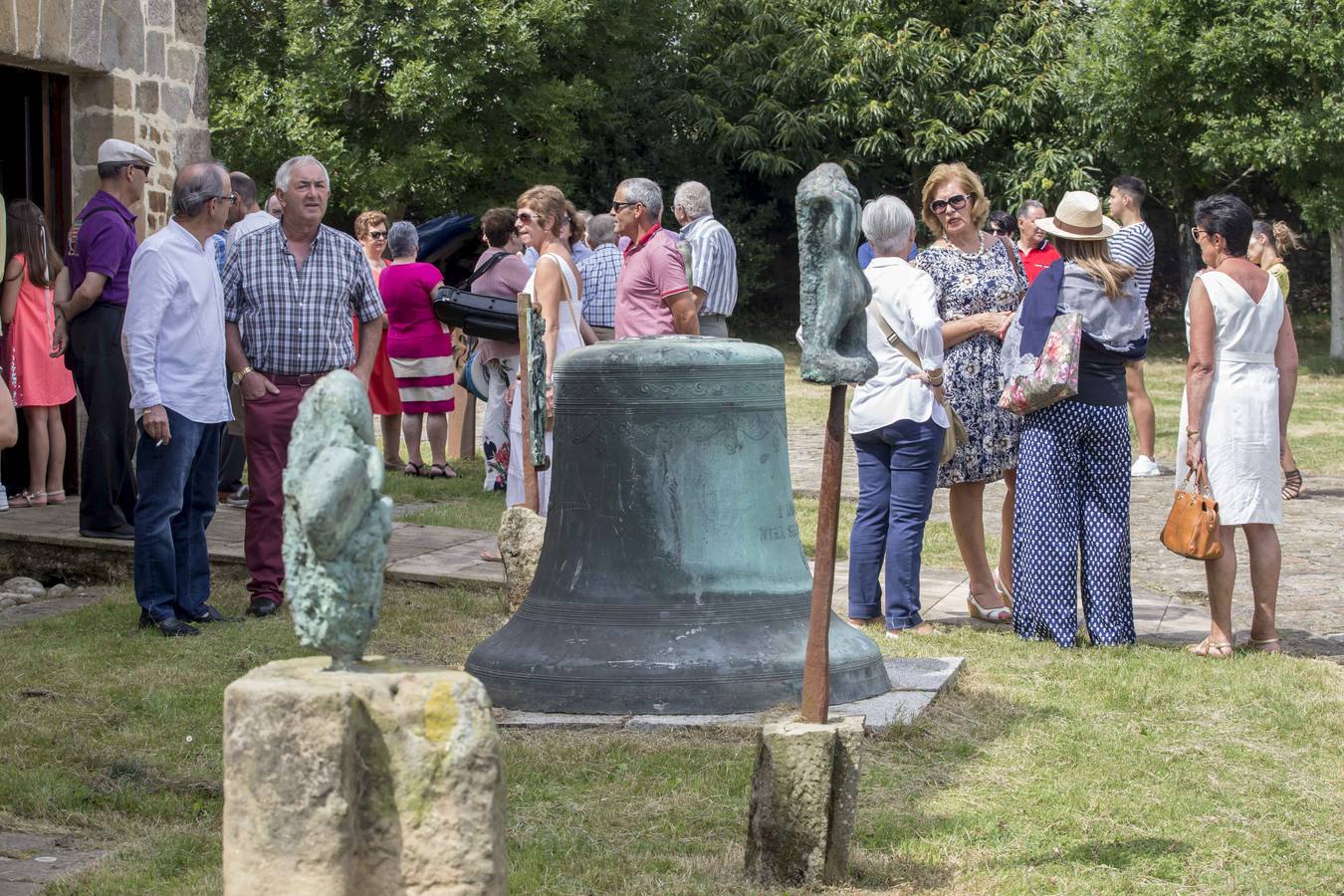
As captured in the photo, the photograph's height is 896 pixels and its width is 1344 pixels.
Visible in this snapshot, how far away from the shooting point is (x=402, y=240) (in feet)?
38.5

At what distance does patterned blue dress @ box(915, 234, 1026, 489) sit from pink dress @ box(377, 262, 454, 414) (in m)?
5.27

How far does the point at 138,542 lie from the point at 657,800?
2.97m

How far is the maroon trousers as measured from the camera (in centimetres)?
686

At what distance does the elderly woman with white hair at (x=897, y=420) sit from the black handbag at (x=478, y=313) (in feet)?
10.5

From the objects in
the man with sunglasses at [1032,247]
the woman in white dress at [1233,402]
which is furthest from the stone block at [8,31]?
the man with sunglasses at [1032,247]

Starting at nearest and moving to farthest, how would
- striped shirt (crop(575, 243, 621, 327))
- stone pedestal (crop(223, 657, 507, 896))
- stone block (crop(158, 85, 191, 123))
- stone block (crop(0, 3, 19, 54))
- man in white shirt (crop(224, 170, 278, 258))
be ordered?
1. stone pedestal (crop(223, 657, 507, 896))
2. stone block (crop(0, 3, 19, 54))
3. man in white shirt (crop(224, 170, 278, 258))
4. stone block (crop(158, 85, 191, 123))
5. striped shirt (crop(575, 243, 621, 327))

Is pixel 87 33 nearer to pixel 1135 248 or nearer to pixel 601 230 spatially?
pixel 601 230

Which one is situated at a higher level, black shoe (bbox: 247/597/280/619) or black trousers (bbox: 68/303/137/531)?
black trousers (bbox: 68/303/137/531)

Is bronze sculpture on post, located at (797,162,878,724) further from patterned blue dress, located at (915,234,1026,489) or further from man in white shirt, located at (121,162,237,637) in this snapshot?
Answer: man in white shirt, located at (121,162,237,637)

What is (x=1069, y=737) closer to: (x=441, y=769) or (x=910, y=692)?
(x=910, y=692)

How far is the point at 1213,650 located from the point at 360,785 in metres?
4.52

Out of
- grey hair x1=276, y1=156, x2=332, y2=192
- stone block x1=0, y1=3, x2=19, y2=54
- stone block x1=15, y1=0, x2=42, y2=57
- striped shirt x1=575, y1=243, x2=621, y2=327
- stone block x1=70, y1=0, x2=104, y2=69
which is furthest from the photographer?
striped shirt x1=575, y1=243, x2=621, y2=327

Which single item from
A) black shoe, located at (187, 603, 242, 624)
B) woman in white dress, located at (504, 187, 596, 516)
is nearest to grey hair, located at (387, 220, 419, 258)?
woman in white dress, located at (504, 187, 596, 516)

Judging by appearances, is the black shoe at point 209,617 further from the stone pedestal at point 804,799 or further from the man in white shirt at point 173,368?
the stone pedestal at point 804,799
